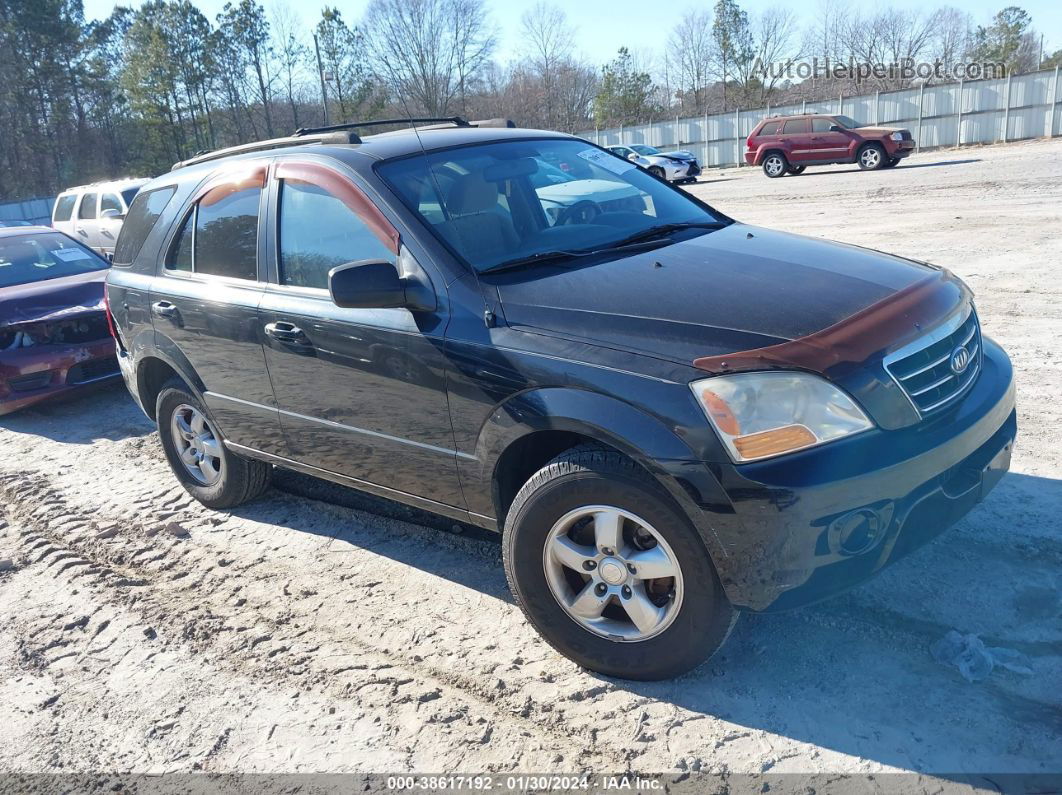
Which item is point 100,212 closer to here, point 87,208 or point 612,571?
point 87,208

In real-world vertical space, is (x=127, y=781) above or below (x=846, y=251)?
below

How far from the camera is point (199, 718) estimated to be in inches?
123

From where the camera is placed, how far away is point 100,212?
49.6ft

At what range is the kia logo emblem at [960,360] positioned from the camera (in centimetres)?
301

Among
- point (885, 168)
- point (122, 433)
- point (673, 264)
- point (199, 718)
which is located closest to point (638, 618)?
point (673, 264)

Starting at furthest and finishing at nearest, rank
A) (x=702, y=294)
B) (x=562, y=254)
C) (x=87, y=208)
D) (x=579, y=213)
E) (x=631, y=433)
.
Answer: (x=87, y=208) < (x=579, y=213) < (x=562, y=254) < (x=702, y=294) < (x=631, y=433)

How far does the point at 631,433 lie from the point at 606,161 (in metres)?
2.22

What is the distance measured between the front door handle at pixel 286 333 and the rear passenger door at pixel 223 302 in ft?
0.40

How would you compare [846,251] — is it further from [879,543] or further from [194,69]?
[194,69]

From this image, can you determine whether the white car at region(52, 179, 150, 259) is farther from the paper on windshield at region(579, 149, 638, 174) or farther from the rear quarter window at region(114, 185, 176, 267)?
the paper on windshield at region(579, 149, 638, 174)

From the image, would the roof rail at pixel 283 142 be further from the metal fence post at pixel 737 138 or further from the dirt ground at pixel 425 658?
the metal fence post at pixel 737 138

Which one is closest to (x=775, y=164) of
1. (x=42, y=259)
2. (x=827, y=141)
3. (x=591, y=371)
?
(x=827, y=141)

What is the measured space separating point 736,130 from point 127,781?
37.9m

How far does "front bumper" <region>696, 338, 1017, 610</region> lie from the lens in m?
2.57
